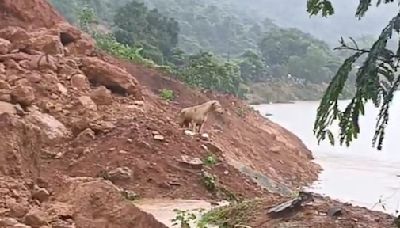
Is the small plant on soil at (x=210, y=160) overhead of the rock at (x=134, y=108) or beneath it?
beneath

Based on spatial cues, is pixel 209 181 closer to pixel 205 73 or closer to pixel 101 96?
pixel 101 96

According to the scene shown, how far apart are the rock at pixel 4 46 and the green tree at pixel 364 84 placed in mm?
7398

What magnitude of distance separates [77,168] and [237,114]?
9.23m

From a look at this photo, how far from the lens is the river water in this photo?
12227 millimetres

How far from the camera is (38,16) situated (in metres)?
12.9

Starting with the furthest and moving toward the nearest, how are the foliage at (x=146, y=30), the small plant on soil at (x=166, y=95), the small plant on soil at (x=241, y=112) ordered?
the foliage at (x=146, y=30)
the small plant on soil at (x=241, y=112)
the small plant on soil at (x=166, y=95)

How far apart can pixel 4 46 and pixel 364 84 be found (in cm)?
803

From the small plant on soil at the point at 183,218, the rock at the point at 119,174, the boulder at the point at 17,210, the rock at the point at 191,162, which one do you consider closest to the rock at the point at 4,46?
the rock at the point at 119,174

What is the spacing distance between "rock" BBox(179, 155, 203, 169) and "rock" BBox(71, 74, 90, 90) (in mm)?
2381

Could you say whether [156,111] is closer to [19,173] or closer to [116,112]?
[116,112]

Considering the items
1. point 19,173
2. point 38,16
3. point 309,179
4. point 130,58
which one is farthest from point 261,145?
point 19,173

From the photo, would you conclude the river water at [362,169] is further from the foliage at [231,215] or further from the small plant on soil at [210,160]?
the foliage at [231,215]

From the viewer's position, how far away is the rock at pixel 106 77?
1133 centimetres

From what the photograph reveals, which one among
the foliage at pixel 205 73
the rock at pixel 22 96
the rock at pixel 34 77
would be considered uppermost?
the rock at pixel 34 77
